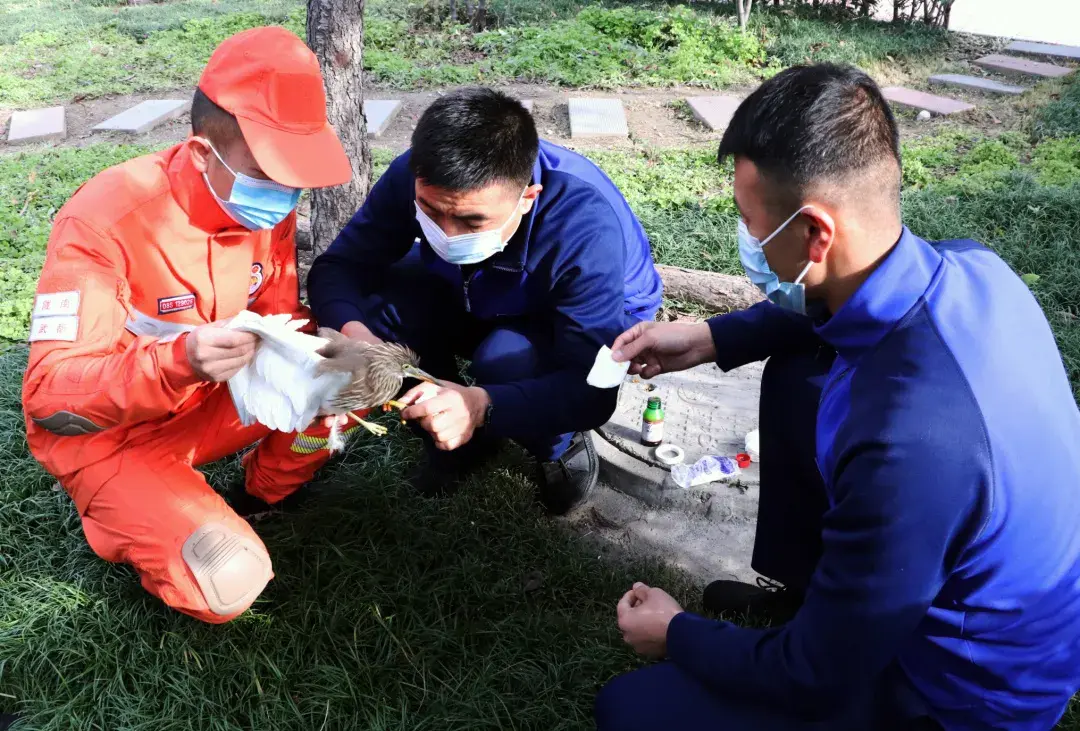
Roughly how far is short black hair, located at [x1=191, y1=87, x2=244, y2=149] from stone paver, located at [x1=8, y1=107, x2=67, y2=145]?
562 centimetres

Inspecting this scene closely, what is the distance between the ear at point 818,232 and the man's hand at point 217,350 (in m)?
1.51

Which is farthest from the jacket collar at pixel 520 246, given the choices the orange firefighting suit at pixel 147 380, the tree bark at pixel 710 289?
the tree bark at pixel 710 289

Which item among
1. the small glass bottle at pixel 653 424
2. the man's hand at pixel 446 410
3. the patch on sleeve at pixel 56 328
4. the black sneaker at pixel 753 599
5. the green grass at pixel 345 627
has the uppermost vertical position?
the patch on sleeve at pixel 56 328

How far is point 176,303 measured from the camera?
264 centimetres

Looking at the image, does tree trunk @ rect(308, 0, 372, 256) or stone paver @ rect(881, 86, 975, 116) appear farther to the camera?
stone paver @ rect(881, 86, 975, 116)

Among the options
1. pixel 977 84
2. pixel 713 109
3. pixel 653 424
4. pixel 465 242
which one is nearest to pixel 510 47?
pixel 713 109

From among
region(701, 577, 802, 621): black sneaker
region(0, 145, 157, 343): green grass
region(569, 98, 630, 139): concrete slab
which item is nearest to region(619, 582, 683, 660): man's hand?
region(701, 577, 802, 621): black sneaker

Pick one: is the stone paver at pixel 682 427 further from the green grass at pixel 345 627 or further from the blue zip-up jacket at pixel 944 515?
the blue zip-up jacket at pixel 944 515

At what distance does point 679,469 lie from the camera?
3.27m

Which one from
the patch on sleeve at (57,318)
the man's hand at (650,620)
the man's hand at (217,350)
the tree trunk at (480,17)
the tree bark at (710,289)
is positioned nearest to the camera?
the man's hand at (650,620)

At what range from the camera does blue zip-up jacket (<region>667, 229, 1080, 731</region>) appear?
143 centimetres

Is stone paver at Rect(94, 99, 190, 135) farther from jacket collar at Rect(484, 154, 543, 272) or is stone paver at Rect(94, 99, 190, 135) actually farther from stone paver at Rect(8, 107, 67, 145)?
jacket collar at Rect(484, 154, 543, 272)

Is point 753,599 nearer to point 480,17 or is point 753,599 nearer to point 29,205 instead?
point 29,205

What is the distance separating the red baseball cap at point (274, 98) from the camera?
242cm
